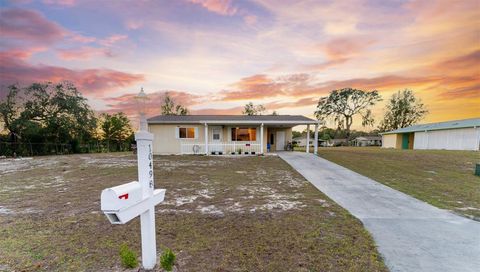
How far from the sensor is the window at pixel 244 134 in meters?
16.8

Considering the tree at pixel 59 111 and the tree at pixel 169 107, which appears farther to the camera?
the tree at pixel 169 107

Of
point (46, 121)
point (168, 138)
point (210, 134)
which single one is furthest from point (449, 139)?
Result: point (46, 121)

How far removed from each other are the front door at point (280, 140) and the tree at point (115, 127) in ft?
85.5

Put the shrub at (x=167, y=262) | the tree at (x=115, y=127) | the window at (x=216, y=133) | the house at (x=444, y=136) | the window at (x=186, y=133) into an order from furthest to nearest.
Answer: the tree at (x=115, y=127) < the house at (x=444, y=136) < the window at (x=216, y=133) < the window at (x=186, y=133) < the shrub at (x=167, y=262)

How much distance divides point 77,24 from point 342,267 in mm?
10113

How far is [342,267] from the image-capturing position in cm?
241

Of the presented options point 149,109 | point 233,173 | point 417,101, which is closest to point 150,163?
point 149,109

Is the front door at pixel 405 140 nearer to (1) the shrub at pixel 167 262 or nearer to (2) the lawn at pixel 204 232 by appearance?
(2) the lawn at pixel 204 232

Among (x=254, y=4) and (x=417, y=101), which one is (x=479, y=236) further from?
(x=417, y=101)

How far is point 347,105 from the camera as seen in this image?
133 feet

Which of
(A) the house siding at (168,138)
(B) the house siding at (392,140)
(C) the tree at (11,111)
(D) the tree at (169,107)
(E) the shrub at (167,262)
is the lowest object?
(B) the house siding at (392,140)

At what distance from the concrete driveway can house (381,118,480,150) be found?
22149 millimetres

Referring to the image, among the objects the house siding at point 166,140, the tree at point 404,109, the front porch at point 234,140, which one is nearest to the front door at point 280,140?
the front porch at point 234,140

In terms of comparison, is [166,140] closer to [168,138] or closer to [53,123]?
[168,138]
